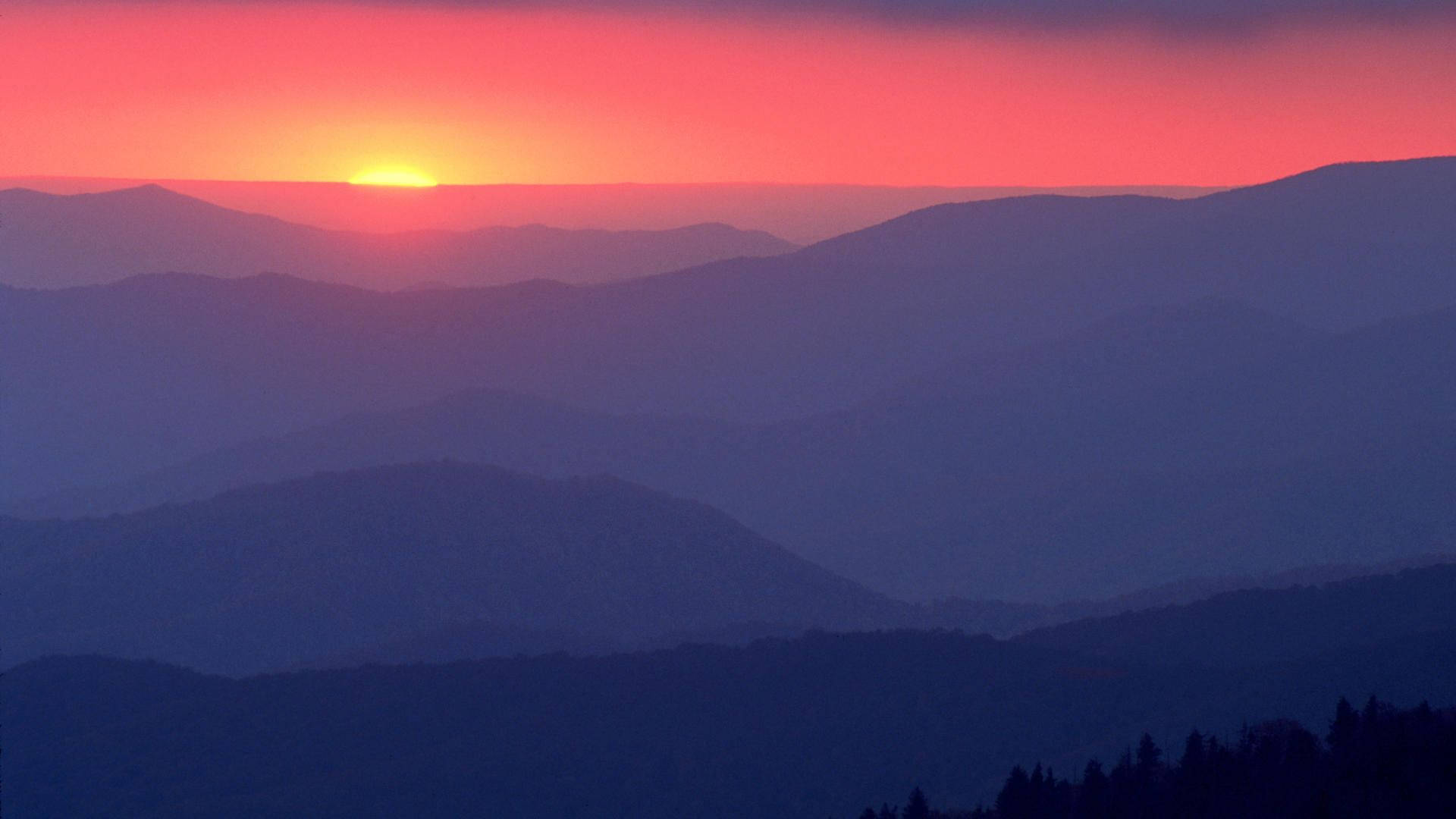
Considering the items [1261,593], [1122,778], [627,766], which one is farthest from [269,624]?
[1122,778]

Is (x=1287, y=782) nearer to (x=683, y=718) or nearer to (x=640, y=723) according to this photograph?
(x=683, y=718)

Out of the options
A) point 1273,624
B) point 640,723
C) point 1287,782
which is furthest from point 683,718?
point 1287,782

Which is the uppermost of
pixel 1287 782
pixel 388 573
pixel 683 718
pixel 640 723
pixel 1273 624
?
pixel 388 573

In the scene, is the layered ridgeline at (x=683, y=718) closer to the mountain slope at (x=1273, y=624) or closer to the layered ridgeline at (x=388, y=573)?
the mountain slope at (x=1273, y=624)

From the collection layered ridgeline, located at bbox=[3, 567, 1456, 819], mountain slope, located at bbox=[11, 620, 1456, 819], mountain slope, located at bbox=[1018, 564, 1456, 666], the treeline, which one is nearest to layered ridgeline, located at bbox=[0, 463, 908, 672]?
mountain slope, located at bbox=[11, 620, 1456, 819]

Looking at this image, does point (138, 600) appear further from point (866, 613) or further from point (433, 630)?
point (866, 613)

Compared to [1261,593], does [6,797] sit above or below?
below
